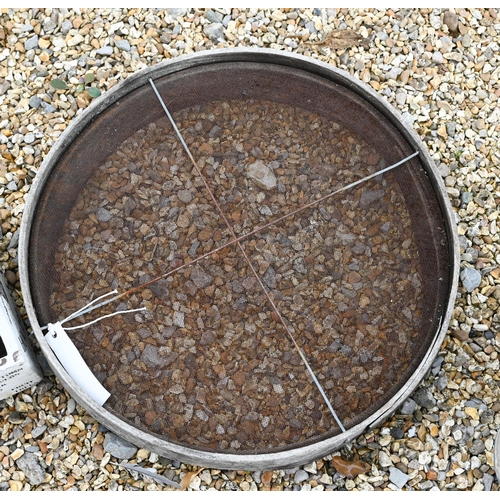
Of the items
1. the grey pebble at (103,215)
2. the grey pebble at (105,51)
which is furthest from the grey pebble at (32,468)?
the grey pebble at (105,51)

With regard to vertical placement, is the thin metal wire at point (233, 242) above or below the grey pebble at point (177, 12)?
below

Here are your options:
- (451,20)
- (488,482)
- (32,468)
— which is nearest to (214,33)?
(451,20)

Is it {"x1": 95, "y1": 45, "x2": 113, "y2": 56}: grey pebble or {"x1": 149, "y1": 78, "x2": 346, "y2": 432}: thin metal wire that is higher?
{"x1": 95, "y1": 45, "x2": 113, "y2": 56}: grey pebble

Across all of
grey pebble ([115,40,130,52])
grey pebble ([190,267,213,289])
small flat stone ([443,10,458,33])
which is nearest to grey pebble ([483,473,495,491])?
grey pebble ([190,267,213,289])

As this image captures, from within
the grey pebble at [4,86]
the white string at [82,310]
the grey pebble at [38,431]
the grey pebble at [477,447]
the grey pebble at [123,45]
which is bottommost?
the grey pebble at [477,447]

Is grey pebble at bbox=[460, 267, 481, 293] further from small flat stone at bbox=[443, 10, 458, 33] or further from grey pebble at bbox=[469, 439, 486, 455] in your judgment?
small flat stone at bbox=[443, 10, 458, 33]

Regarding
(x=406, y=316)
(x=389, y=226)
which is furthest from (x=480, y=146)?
(x=406, y=316)

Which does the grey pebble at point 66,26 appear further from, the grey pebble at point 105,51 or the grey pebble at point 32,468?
the grey pebble at point 32,468
